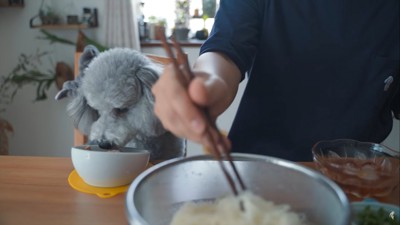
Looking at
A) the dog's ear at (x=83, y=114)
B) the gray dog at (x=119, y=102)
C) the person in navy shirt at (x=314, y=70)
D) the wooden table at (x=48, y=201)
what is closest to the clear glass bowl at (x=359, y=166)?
the wooden table at (x=48, y=201)

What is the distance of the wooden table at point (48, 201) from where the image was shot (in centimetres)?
51

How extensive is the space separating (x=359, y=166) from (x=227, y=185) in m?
0.36

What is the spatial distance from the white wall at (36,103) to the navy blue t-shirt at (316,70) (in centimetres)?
87

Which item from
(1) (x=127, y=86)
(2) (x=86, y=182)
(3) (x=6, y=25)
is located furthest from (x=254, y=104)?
(3) (x=6, y=25)

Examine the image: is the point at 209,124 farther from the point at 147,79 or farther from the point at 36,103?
the point at 36,103

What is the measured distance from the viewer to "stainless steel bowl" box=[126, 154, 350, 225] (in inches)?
13.4

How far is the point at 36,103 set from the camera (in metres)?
1.87

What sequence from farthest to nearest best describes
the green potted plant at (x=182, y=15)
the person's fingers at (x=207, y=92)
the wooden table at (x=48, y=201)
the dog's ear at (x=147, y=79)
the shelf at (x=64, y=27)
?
the green potted plant at (x=182, y=15)
the shelf at (x=64, y=27)
the dog's ear at (x=147, y=79)
the wooden table at (x=48, y=201)
the person's fingers at (x=207, y=92)

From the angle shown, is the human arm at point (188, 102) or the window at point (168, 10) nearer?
the human arm at point (188, 102)

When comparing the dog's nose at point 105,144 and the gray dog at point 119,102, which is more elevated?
the gray dog at point 119,102

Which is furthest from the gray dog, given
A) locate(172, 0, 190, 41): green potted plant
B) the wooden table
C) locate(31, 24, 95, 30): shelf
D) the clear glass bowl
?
locate(172, 0, 190, 41): green potted plant

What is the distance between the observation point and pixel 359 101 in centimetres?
80

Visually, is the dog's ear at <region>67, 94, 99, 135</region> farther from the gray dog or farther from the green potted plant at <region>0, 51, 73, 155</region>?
the green potted plant at <region>0, 51, 73, 155</region>

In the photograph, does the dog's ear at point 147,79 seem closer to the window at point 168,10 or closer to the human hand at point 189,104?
the human hand at point 189,104
